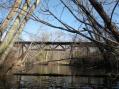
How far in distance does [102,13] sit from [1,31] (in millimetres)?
11032

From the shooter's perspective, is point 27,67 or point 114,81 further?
point 27,67

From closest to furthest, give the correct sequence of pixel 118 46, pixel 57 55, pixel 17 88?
pixel 118 46, pixel 17 88, pixel 57 55

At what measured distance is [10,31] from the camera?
1344cm

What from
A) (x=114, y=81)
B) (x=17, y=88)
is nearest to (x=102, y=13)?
(x=17, y=88)

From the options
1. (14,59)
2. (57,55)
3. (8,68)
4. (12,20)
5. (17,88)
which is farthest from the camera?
(57,55)

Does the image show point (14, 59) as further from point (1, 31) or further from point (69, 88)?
point (69, 88)

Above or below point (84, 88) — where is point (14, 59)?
above

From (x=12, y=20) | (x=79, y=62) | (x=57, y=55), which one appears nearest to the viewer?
(x=12, y=20)

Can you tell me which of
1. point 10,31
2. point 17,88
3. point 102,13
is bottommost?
point 17,88

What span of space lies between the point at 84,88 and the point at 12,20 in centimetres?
499

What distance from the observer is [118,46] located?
11.5 ft

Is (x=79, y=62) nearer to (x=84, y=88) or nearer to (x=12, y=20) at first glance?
(x=12, y=20)

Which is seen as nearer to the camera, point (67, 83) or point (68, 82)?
point (67, 83)

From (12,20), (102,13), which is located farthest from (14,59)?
(102,13)
